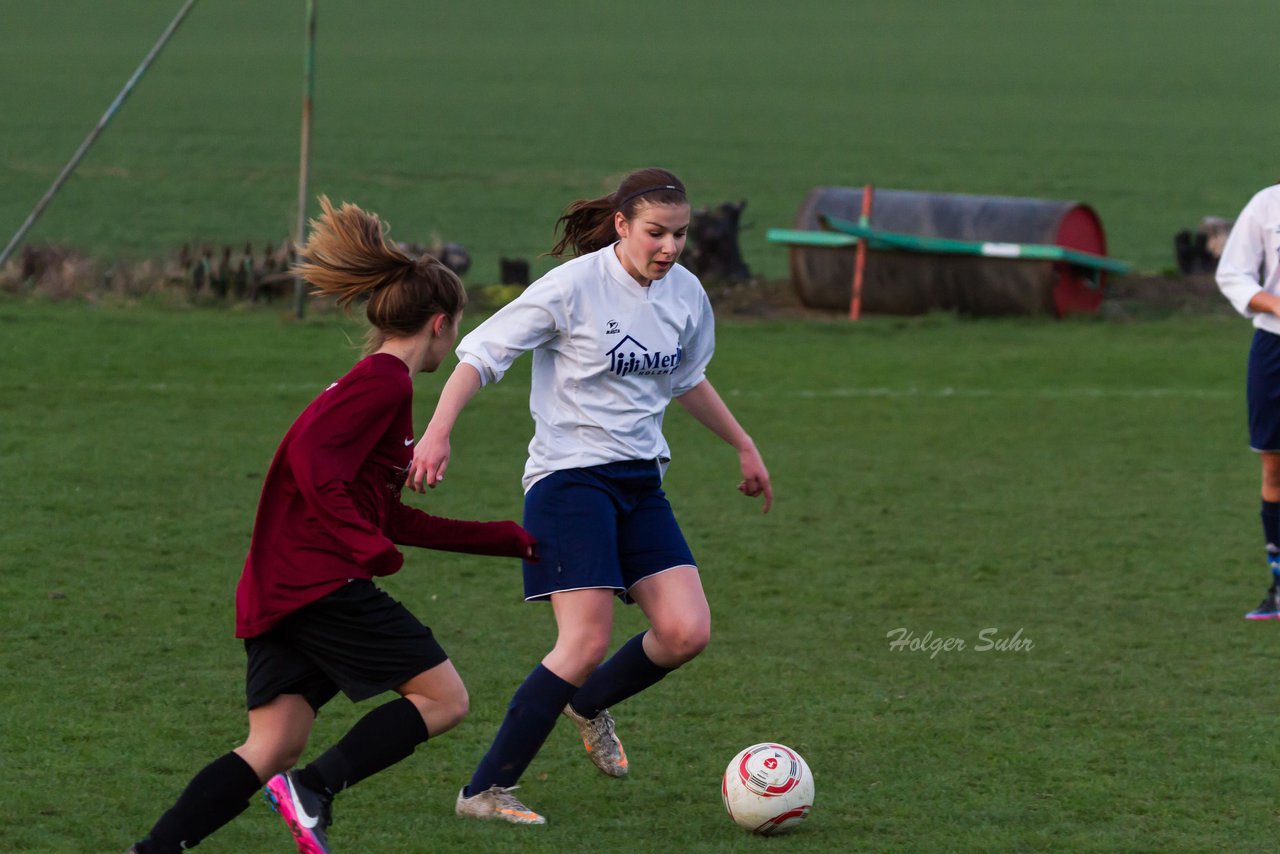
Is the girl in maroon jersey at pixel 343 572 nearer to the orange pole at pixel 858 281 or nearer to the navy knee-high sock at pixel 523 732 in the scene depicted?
the navy knee-high sock at pixel 523 732

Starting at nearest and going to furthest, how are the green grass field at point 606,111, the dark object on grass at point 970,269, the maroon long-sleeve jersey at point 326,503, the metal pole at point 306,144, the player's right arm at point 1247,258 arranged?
the maroon long-sleeve jersey at point 326,503 → the player's right arm at point 1247,258 → the metal pole at point 306,144 → the dark object on grass at point 970,269 → the green grass field at point 606,111

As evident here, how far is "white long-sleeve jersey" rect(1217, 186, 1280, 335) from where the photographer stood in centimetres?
666

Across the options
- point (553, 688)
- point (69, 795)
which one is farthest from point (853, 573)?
point (69, 795)

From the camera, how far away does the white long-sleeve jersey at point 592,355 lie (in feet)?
15.1

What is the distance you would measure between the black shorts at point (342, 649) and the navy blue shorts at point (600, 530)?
2.08 feet

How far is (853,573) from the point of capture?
7.37 meters

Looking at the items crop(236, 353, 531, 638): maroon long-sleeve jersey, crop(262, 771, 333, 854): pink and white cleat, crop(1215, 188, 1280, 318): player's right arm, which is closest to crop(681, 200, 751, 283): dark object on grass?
crop(1215, 188, 1280, 318): player's right arm

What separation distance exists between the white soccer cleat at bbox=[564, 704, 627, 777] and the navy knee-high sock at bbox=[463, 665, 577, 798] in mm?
392

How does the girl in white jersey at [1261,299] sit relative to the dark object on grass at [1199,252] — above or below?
A: above

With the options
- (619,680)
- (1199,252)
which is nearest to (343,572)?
(619,680)

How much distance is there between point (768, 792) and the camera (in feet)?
14.4

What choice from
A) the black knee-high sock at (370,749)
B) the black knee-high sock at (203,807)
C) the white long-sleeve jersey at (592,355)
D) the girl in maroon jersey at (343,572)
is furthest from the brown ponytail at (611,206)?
the black knee-high sock at (203,807)

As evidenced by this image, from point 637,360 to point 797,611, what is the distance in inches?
92.5

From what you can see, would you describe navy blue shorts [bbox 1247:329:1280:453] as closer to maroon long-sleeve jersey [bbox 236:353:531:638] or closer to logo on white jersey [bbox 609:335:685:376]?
logo on white jersey [bbox 609:335:685:376]
